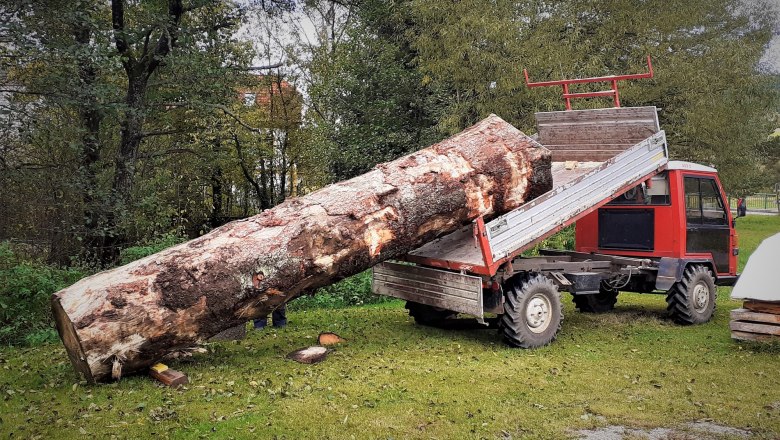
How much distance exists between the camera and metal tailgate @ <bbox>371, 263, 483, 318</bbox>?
7.54 metres

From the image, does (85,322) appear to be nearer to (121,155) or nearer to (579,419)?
(579,419)

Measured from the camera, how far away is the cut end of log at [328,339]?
8.47 m

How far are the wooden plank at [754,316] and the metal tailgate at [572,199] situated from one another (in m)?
2.00

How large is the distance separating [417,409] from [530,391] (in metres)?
1.19

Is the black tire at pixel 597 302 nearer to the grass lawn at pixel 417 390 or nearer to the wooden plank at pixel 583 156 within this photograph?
the grass lawn at pixel 417 390

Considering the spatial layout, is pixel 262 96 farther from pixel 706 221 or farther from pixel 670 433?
pixel 670 433

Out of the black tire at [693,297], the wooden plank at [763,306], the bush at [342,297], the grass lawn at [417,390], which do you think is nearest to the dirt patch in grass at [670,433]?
the grass lawn at [417,390]

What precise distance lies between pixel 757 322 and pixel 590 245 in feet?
9.10

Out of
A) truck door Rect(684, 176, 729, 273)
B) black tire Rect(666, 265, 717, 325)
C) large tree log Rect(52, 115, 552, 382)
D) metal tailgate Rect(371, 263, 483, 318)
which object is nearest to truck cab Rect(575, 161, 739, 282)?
truck door Rect(684, 176, 729, 273)

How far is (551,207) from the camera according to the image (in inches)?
313

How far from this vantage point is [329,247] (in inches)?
293

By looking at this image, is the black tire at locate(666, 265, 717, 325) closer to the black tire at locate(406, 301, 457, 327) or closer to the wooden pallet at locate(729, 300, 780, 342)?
the wooden pallet at locate(729, 300, 780, 342)

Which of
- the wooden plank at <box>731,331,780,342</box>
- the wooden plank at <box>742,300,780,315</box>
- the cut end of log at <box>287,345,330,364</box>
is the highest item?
the wooden plank at <box>742,300,780,315</box>

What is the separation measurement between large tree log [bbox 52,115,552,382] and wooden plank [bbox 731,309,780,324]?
2.79 meters
